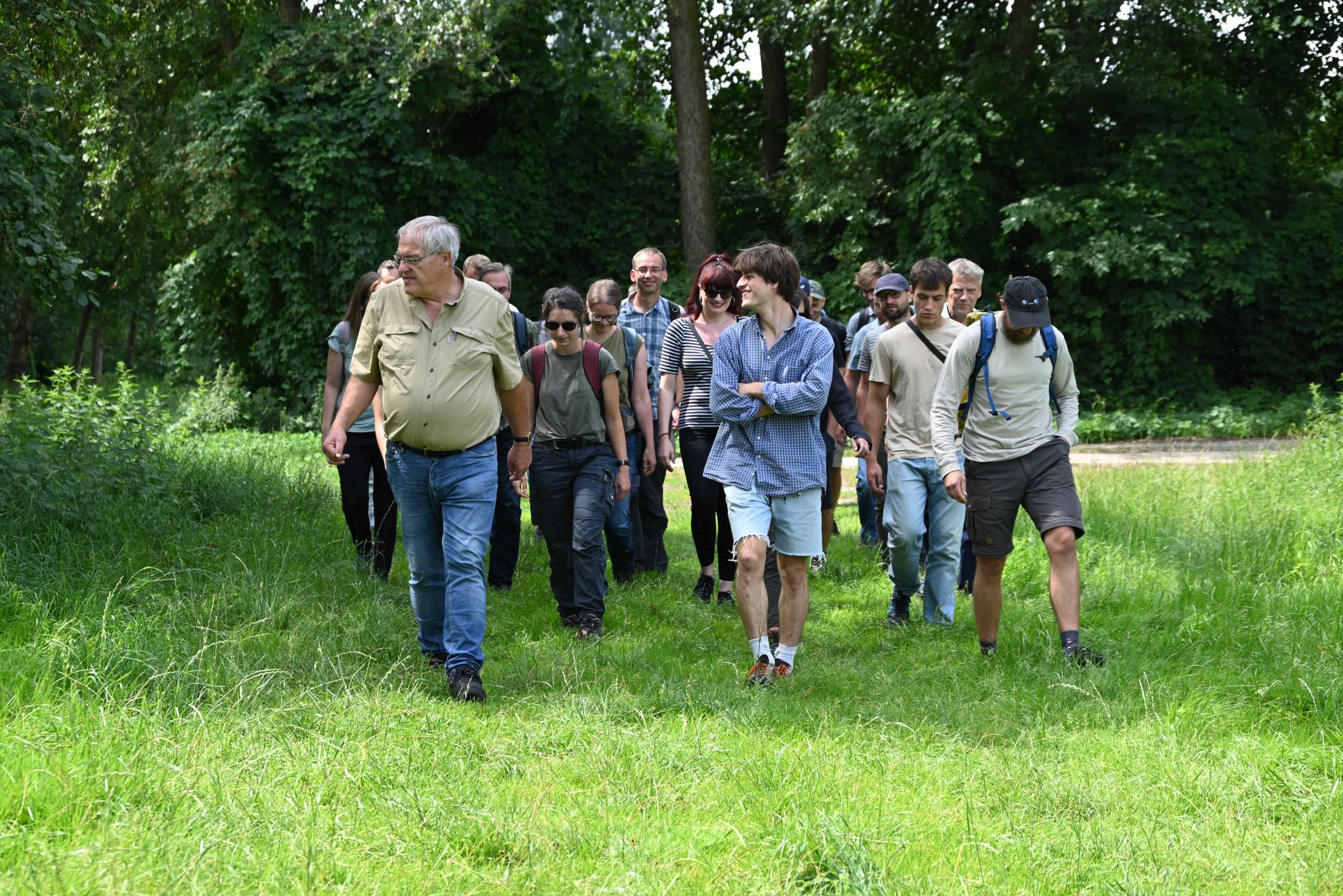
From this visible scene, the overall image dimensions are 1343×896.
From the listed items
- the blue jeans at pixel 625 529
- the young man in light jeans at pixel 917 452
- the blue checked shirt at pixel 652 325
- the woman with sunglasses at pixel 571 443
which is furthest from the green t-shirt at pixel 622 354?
the young man in light jeans at pixel 917 452

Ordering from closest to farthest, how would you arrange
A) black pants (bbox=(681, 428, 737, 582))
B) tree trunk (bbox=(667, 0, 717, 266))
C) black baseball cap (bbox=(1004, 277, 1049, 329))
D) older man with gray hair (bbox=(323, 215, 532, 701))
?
older man with gray hair (bbox=(323, 215, 532, 701)) → black baseball cap (bbox=(1004, 277, 1049, 329)) → black pants (bbox=(681, 428, 737, 582)) → tree trunk (bbox=(667, 0, 717, 266))

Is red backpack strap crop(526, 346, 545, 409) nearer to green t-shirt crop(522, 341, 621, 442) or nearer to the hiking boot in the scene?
green t-shirt crop(522, 341, 621, 442)

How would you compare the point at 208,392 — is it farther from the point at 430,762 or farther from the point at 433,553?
the point at 430,762

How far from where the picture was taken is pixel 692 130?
70.1ft

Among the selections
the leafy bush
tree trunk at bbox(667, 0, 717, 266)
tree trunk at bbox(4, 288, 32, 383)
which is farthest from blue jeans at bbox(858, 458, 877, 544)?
tree trunk at bbox(4, 288, 32, 383)

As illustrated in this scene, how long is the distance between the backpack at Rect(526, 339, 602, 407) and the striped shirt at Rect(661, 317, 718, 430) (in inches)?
23.7

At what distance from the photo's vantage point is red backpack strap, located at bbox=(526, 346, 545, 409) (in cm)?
714

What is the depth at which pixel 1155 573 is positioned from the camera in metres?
7.76

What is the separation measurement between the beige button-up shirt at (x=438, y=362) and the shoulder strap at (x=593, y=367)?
156cm

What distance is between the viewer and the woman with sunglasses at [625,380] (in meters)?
7.71

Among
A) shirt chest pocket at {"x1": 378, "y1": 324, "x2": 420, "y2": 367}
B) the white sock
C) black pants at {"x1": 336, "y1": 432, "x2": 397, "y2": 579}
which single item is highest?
shirt chest pocket at {"x1": 378, "y1": 324, "x2": 420, "y2": 367}

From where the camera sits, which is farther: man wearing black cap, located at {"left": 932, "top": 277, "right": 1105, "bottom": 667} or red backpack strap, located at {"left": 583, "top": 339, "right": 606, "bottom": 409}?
red backpack strap, located at {"left": 583, "top": 339, "right": 606, "bottom": 409}

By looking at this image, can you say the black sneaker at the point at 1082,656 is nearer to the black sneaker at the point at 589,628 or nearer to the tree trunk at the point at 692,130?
the black sneaker at the point at 589,628

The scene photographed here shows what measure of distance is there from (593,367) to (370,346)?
6.07ft
